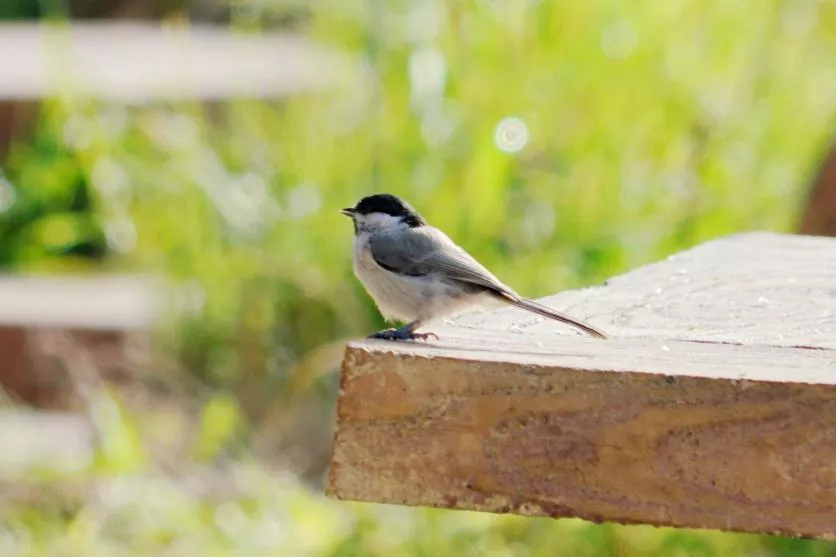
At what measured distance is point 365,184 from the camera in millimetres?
6051

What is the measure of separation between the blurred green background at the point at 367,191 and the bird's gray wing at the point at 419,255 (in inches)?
63.6

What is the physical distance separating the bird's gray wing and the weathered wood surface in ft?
4.12

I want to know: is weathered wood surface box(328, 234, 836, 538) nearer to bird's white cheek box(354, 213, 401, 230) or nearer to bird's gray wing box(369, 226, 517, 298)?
bird's gray wing box(369, 226, 517, 298)

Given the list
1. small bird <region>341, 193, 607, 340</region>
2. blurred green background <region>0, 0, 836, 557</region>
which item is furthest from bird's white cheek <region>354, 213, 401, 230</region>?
blurred green background <region>0, 0, 836, 557</region>

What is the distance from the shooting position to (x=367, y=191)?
19.6ft

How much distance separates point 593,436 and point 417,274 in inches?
57.4

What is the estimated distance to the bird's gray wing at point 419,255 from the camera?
3.50 meters

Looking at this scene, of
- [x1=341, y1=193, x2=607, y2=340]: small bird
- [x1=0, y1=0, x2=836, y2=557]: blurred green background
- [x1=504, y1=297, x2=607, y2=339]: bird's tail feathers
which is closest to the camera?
[x1=504, y1=297, x2=607, y2=339]: bird's tail feathers

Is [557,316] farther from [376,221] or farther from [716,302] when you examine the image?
[376,221]

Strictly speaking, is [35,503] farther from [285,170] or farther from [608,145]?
[608,145]

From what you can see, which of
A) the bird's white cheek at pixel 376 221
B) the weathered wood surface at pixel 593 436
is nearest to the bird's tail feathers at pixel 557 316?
the weathered wood surface at pixel 593 436

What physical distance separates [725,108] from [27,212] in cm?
315

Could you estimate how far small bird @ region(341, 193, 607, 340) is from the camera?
3.44 m

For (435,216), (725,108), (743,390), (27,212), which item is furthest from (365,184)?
(743,390)
